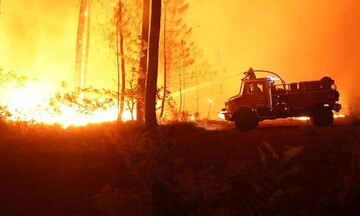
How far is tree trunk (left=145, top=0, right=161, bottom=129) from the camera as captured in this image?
15195 mm

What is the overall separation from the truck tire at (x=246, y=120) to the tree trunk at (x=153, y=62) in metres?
3.18

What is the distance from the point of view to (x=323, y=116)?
16625 mm

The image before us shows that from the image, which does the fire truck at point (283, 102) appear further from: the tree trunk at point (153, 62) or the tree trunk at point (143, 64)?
the tree trunk at point (143, 64)

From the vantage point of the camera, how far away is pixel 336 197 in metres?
9.35

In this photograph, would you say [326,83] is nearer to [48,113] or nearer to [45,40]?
[48,113]

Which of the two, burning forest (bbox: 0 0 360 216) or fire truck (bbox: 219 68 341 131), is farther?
fire truck (bbox: 219 68 341 131)

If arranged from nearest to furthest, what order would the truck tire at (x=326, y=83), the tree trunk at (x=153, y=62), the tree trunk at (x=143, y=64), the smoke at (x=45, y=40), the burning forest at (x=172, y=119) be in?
the burning forest at (x=172, y=119)
the tree trunk at (x=153, y=62)
the truck tire at (x=326, y=83)
the tree trunk at (x=143, y=64)
the smoke at (x=45, y=40)

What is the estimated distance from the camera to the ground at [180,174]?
649 cm

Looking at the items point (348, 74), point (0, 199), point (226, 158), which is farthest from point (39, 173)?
point (348, 74)

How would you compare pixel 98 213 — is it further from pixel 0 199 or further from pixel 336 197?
pixel 336 197

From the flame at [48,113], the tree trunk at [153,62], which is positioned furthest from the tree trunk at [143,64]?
the tree trunk at [153,62]

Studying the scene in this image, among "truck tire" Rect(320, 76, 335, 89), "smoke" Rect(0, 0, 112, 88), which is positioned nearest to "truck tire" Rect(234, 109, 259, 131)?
"truck tire" Rect(320, 76, 335, 89)

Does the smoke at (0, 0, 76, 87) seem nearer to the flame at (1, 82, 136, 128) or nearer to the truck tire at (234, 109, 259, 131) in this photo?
the flame at (1, 82, 136, 128)

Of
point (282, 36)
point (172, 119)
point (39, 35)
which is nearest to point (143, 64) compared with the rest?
point (172, 119)
